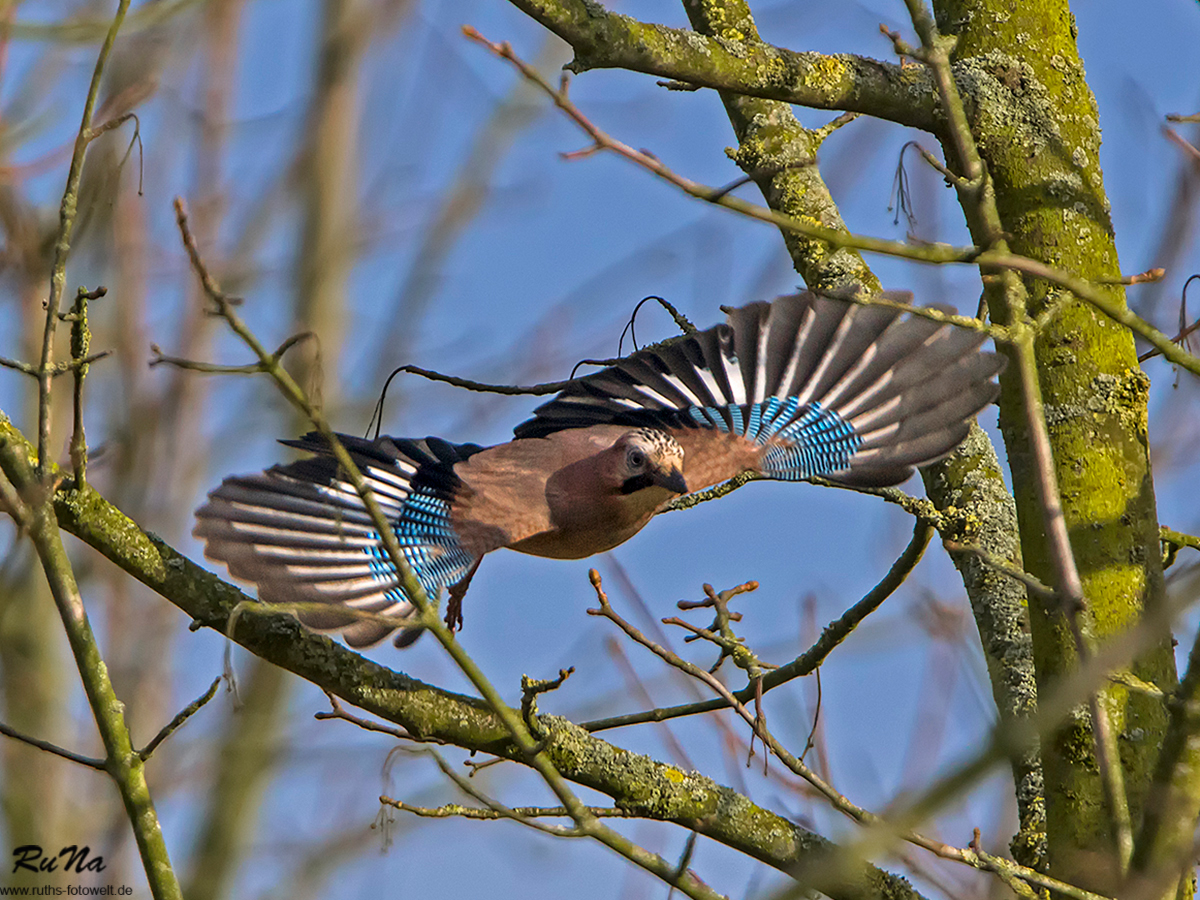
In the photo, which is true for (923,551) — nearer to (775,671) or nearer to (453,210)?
(775,671)

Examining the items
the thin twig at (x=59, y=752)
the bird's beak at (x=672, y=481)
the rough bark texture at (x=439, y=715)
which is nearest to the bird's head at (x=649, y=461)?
the bird's beak at (x=672, y=481)

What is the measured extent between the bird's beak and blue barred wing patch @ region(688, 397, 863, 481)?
10.0 inches

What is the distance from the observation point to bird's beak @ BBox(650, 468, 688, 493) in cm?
410

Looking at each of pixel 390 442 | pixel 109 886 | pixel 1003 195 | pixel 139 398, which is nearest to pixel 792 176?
pixel 1003 195

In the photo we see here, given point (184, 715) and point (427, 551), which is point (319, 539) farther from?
point (184, 715)

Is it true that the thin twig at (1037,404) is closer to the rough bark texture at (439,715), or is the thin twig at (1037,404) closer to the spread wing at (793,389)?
the rough bark texture at (439,715)

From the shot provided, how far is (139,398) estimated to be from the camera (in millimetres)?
6949

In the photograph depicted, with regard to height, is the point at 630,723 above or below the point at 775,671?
below

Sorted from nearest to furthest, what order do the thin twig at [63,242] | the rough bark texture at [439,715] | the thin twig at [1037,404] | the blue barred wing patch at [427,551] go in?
the thin twig at [1037,404] → the thin twig at [63,242] → the rough bark texture at [439,715] → the blue barred wing patch at [427,551]

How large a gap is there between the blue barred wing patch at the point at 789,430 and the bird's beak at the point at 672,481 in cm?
25

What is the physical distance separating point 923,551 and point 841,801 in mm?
864

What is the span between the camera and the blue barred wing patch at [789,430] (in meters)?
4.23


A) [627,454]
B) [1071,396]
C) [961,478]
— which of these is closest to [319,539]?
[627,454]

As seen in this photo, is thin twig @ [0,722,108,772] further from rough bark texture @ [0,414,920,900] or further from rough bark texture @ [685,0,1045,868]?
rough bark texture @ [685,0,1045,868]
